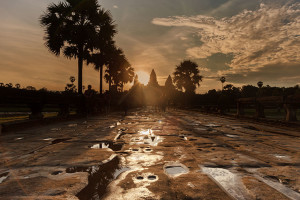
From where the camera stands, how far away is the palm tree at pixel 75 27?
18.4 metres

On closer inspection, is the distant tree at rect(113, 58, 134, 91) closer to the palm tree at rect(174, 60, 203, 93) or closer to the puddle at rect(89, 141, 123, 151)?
the palm tree at rect(174, 60, 203, 93)

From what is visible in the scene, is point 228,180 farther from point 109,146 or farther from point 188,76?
point 188,76

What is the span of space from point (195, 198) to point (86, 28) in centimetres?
1915

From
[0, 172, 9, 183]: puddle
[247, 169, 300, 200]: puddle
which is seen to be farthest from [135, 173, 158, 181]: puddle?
[0, 172, 9, 183]: puddle

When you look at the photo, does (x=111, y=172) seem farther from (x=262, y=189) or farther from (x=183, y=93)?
(x=183, y=93)

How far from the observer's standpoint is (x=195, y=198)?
2.25 meters

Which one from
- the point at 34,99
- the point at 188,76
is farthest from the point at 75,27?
the point at 188,76

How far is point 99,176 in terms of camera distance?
293 cm

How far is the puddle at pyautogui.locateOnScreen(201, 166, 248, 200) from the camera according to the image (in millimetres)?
2389

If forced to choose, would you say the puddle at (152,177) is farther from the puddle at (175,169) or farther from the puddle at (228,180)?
the puddle at (228,180)

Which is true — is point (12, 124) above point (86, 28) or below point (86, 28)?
below

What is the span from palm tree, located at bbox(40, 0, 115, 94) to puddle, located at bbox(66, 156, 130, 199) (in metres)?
15.5

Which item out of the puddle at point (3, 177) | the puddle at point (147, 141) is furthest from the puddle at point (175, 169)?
the puddle at point (3, 177)

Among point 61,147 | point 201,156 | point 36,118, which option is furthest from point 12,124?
point 201,156
